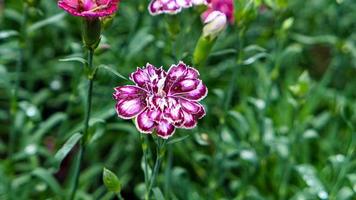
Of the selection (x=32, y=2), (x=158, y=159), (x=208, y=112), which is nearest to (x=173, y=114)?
(x=158, y=159)

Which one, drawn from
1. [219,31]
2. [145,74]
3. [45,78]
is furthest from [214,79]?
[145,74]

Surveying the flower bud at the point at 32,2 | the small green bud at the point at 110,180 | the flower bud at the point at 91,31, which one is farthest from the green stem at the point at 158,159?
the flower bud at the point at 32,2

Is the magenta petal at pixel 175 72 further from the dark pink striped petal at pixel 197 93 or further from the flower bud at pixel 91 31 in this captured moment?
the flower bud at pixel 91 31

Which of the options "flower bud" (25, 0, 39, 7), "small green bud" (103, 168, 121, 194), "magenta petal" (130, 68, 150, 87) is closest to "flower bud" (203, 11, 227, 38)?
"magenta petal" (130, 68, 150, 87)

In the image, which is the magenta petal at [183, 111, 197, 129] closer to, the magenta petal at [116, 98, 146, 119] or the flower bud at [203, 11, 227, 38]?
the magenta petal at [116, 98, 146, 119]

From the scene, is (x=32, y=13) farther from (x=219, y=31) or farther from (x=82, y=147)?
(x=219, y=31)

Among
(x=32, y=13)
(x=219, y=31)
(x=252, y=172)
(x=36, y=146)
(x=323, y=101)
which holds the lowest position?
(x=323, y=101)
